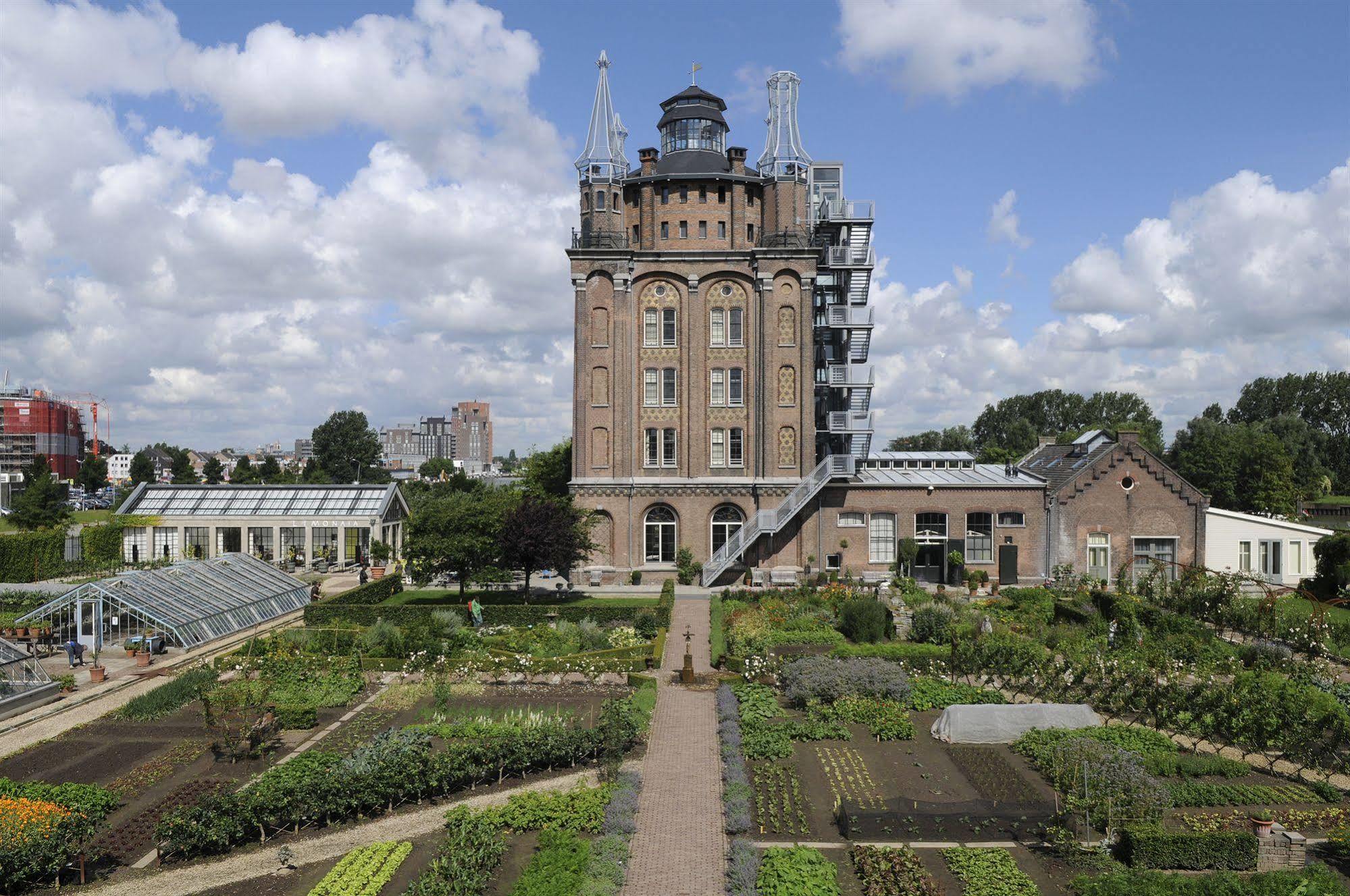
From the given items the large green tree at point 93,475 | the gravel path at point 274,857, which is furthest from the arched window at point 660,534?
the large green tree at point 93,475

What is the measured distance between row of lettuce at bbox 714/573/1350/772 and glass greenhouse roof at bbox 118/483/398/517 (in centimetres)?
2589

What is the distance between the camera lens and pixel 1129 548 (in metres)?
43.4

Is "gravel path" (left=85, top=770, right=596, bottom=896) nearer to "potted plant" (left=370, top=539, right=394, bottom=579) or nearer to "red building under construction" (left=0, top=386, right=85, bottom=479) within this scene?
"potted plant" (left=370, top=539, right=394, bottom=579)

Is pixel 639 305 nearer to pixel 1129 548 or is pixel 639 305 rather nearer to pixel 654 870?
pixel 1129 548

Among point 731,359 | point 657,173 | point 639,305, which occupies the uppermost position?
point 657,173

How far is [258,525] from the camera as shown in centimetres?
5244

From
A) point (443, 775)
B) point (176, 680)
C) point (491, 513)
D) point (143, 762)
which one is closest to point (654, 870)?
point (443, 775)

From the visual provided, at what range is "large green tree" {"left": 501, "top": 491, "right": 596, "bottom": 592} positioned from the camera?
36.2 meters

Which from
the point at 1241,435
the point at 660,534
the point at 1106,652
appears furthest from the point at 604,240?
the point at 1241,435

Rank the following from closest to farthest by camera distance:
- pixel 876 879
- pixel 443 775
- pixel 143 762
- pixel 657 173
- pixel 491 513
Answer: pixel 876 879, pixel 443 775, pixel 143 762, pixel 491 513, pixel 657 173

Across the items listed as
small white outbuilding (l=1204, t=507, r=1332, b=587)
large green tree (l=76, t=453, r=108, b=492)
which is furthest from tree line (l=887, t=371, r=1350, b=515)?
large green tree (l=76, t=453, r=108, b=492)

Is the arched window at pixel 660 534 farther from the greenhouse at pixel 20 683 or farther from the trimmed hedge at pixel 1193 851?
the trimmed hedge at pixel 1193 851

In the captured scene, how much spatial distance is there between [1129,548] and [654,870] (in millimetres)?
37007

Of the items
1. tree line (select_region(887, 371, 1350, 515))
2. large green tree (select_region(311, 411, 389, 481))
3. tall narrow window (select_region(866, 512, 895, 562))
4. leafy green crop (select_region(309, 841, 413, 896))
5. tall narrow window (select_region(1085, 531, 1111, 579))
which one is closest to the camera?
leafy green crop (select_region(309, 841, 413, 896))
